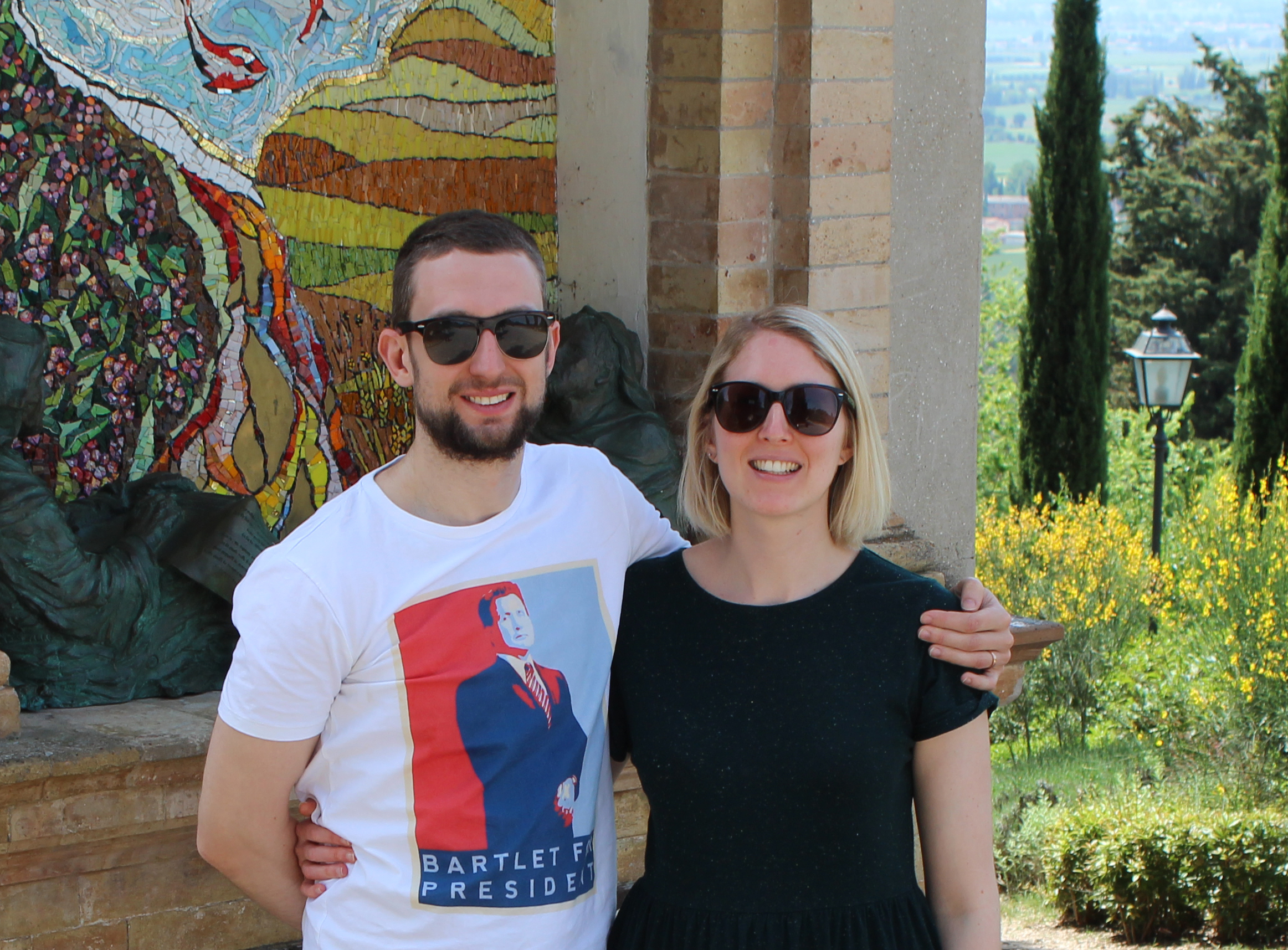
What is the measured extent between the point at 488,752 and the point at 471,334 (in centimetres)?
58

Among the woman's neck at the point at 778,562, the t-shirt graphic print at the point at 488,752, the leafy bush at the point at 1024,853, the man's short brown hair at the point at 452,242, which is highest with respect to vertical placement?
the man's short brown hair at the point at 452,242

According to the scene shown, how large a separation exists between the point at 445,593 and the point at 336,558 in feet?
0.53

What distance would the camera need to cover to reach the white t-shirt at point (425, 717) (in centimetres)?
204

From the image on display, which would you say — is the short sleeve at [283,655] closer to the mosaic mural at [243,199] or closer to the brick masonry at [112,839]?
the brick masonry at [112,839]

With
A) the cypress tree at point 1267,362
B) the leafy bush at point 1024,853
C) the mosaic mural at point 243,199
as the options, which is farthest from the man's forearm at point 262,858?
the cypress tree at point 1267,362

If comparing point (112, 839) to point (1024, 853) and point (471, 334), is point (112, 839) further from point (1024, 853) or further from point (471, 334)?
point (1024, 853)

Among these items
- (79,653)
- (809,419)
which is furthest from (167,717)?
(809,419)

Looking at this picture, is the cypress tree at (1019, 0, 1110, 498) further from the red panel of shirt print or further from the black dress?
the red panel of shirt print

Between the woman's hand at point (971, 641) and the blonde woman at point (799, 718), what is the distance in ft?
0.08

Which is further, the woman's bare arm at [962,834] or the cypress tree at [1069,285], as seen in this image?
the cypress tree at [1069,285]

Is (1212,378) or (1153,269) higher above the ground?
(1153,269)

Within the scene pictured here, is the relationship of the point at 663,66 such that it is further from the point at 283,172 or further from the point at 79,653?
the point at 79,653

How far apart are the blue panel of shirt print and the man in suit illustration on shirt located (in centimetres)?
2

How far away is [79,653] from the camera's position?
3527 millimetres
